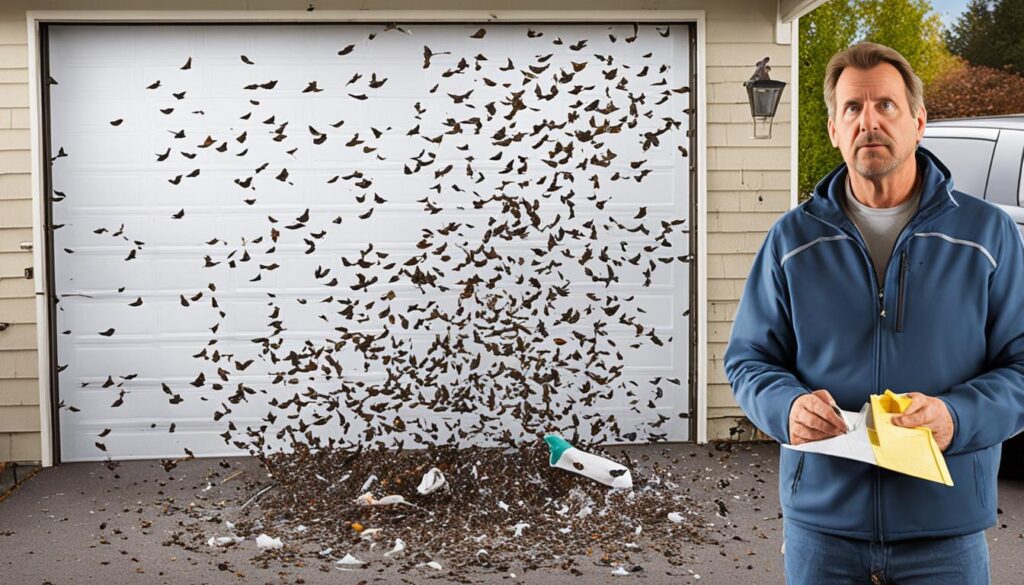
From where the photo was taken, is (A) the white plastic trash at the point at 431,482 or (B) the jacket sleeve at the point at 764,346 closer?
(B) the jacket sleeve at the point at 764,346

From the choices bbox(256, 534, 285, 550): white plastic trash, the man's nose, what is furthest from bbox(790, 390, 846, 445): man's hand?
bbox(256, 534, 285, 550): white plastic trash

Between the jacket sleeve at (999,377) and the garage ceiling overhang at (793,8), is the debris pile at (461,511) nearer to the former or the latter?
the garage ceiling overhang at (793,8)

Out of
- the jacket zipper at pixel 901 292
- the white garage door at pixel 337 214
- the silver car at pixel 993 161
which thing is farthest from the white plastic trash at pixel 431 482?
the jacket zipper at pixel 901 292

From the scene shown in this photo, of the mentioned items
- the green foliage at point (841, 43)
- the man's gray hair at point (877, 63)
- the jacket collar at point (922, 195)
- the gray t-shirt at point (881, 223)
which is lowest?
the gray t-shirt at point (881, 223)

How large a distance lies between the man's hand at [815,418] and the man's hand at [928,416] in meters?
0.09

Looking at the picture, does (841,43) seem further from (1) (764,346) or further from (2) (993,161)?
(1) (764,346)

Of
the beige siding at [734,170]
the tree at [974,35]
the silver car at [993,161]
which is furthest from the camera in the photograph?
the tree at [974,35]

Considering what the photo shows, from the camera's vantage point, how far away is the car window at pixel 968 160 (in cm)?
622

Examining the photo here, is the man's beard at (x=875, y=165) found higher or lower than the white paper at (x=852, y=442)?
higher

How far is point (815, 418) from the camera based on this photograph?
183cm

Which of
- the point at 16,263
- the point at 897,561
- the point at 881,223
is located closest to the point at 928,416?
the point at 897,561

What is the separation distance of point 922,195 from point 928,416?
40 centimetres

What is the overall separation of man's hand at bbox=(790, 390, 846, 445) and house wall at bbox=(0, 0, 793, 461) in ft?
16.3

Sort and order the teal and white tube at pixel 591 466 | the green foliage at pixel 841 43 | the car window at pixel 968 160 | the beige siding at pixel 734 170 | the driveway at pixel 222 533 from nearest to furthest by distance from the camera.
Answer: the driveway at pixel 222 533 → the teal and white tube at pixel 591 466 → the car window at pixel 968 160 → the beige siding at pixel 734 170 → the green foliage at pixel 841 43
